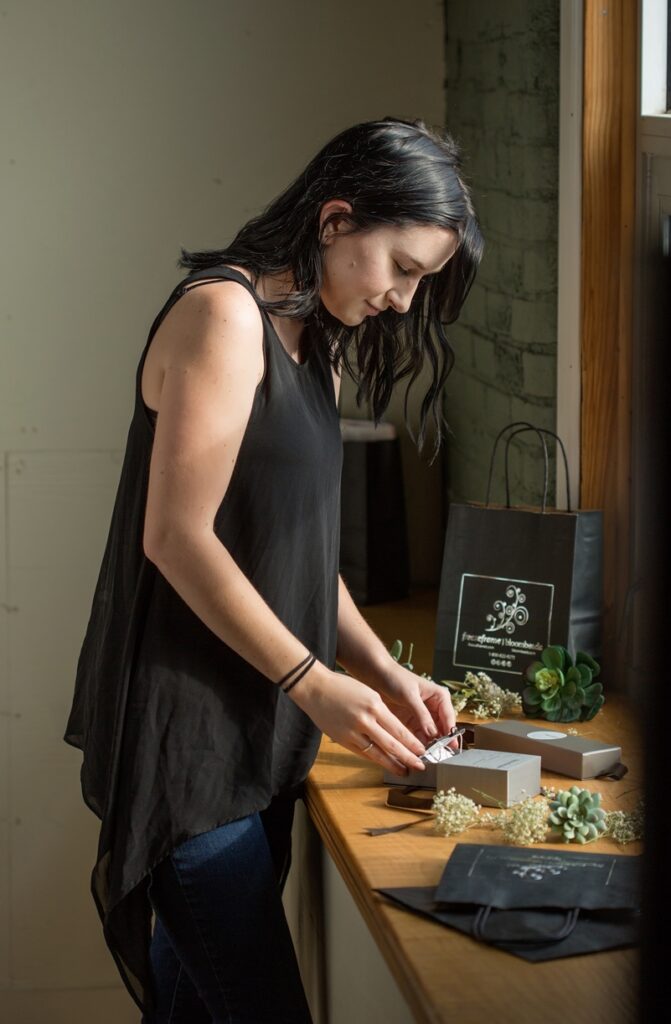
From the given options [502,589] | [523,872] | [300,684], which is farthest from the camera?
[502,589]

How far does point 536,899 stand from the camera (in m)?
1.07

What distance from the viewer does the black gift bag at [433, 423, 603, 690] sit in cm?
178

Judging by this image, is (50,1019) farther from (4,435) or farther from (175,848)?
(175,848)

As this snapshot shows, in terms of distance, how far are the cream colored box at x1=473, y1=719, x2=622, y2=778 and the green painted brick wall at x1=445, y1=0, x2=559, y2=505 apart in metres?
0.62

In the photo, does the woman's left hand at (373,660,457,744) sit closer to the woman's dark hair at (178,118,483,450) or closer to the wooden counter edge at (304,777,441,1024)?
the wooden counter edge at (304,777,441,1024)

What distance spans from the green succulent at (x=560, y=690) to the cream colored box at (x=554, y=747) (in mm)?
132

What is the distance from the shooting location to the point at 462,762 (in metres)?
1.38

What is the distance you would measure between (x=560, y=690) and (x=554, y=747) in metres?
0.21

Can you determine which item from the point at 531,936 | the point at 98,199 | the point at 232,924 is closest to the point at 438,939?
the point at 531,936

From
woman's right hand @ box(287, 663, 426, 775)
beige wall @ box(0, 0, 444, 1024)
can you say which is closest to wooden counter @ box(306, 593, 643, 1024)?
woman's right hand @ box(287, 663, 426, 775)

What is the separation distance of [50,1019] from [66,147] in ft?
6.72

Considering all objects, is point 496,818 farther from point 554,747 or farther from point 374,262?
point 374,262

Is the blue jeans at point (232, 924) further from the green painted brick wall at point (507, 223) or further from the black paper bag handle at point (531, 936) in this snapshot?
the green painted brick wall at point (507, 223)

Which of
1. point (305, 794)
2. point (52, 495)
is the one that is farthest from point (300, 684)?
point (52, 495)
